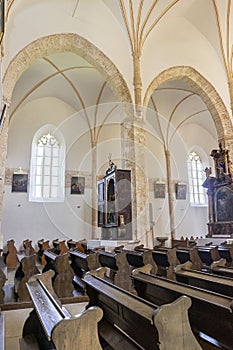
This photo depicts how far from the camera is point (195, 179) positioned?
1875 centimetres

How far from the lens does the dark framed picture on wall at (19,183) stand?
43.7 ft

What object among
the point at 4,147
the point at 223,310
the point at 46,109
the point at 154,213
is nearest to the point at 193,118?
the point at 154,213

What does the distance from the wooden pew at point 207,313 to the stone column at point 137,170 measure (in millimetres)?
7075

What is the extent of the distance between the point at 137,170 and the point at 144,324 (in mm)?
8323

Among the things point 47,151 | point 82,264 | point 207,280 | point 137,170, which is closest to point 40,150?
point 47,151

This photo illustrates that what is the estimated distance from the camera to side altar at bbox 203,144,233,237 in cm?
1113

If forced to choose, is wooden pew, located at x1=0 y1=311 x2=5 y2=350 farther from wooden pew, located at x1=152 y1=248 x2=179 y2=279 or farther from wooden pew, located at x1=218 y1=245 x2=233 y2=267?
wooden pew, located at x1=218 y1=245 x2=233 y2=267

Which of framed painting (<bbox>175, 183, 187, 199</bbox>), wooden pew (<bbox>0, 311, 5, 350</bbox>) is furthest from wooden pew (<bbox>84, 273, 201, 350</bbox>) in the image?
framed painting (<bbox>175, 183, 187, 199</bbox>)

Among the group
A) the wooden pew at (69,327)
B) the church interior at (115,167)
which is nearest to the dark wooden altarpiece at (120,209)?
the church interior at (115,167)

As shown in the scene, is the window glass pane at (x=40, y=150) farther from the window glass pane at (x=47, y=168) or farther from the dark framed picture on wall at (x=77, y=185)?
the dark framed picture on wall at (x=77, y=185)

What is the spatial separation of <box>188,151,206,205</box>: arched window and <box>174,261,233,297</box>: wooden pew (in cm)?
1528

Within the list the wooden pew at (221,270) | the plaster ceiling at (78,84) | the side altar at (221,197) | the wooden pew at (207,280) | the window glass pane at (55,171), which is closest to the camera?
the wooden pew at (207,280)

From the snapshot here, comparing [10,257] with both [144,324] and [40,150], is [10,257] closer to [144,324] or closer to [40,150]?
[40,150]

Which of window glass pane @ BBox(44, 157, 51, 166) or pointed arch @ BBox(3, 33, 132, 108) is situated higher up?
pointed arch @ BBox(3, 33, 132, 108)
